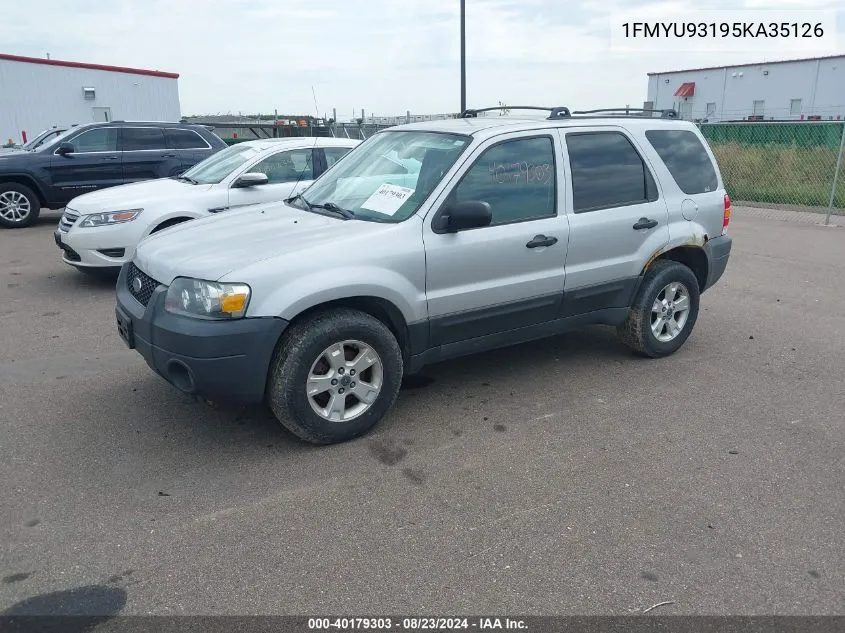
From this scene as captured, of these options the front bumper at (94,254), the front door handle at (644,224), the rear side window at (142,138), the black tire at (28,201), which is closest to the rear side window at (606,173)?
the front door handle at (644,224)

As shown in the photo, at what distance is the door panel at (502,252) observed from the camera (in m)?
4.31

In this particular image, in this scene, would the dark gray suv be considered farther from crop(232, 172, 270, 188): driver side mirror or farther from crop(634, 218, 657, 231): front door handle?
crop(634, 218, 657, 231): front door handle

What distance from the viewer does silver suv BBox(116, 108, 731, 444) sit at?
379 cm

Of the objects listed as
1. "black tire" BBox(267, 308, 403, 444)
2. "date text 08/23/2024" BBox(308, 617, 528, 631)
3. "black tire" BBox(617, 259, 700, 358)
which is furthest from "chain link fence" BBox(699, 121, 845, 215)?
"date text 08/23/2024" BBox(308, 617, 528, 631)

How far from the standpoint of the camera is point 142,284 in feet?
13.9

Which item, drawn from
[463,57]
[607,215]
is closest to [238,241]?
[607,215]

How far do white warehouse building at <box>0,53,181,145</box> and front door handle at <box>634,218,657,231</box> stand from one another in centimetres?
2080

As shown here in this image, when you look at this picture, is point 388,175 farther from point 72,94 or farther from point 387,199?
point 72,94

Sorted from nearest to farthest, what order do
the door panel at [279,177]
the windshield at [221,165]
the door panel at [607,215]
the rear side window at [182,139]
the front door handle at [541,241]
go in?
the front door handle at [541,241] → the door panel at [607,215] → the door panel at [279,177] → the windshield at [221,165] → the rear side window at [182,139]

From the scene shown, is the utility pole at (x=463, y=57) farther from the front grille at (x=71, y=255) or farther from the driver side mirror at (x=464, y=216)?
the driver side mirror at (x=464, y=216)

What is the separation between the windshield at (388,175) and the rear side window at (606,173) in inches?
34.8

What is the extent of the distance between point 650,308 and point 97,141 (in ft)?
33.3

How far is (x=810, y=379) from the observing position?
524 centimetres

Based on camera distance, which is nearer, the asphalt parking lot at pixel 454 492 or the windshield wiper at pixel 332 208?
the asphalt parking lot at pixel 454 492
